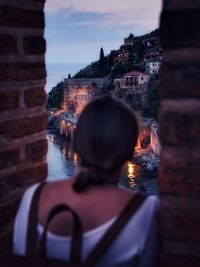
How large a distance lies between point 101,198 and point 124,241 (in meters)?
0.17

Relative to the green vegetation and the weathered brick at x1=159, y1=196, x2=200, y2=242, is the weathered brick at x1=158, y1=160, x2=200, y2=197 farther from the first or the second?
the green vegetation

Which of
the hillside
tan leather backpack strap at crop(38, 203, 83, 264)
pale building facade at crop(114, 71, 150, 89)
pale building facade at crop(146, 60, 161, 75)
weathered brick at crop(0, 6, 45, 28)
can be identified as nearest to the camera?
tan leather backpack strap at crop(38, 203, 83, 264)

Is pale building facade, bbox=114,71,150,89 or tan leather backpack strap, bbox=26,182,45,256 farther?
pale building facade, bbox=114,71,150,89

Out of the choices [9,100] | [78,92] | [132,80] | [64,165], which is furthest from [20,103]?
[78,92]

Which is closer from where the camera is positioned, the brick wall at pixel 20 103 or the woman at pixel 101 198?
the woman at pixel 101 198

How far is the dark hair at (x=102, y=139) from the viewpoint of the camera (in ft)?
5.47

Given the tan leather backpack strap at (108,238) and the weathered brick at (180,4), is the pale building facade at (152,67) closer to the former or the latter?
the weathered brick at (180,4)

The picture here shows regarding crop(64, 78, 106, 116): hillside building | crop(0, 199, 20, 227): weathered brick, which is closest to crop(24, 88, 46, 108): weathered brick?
crop(0, 199, 20, 227): weathered brick

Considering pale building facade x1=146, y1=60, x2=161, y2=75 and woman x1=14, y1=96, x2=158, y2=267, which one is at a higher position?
woman x1=14, y1=96, x2=158, y2=267

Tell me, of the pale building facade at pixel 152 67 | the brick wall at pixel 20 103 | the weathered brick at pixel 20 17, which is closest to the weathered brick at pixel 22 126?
the brick wall at pixel 20 103

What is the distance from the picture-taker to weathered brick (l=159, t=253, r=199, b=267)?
170 centimetres

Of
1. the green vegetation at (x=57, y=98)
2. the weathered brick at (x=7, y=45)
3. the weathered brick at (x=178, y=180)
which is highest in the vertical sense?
the weathered brick at (x=7, y=45)


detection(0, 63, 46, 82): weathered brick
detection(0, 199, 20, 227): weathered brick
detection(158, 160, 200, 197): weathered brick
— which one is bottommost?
detection(0, 199, 20, 227): weathered brick

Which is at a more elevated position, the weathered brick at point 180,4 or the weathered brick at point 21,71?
the weathered brick at point 180,4
